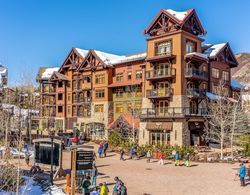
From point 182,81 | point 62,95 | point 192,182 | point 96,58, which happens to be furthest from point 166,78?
point 62,95

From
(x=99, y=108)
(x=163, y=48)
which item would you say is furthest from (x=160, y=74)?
(x=99, y=108)

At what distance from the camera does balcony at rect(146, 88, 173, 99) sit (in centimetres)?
4192

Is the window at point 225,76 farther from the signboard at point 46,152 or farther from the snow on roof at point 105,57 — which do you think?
the signboard at point 46,152

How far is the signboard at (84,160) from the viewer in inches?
766

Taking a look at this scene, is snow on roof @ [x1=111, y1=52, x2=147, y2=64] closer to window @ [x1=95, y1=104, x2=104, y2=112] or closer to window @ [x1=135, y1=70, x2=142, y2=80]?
window @ [x1=135, y1=70, x2=142, y2=80]

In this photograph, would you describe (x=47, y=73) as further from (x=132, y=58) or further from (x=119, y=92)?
(x=132, y=58)

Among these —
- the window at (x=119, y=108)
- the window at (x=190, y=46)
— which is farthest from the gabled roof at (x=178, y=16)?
the window at (x=119, y=108)

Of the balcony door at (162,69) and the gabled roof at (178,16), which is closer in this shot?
the gabled roof at (178,16)

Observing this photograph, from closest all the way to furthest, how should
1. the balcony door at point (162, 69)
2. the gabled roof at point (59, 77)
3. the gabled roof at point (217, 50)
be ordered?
1. the balcony door at point (162, 69)
2. the gabled roof at point (217, 50)
3. the gabled roof at point (59, 77)

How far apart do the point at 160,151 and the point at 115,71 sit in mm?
23785

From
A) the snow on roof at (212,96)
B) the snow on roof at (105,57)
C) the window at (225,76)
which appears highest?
the snow on roof at (105,57)

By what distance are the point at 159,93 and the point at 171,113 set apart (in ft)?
12.0

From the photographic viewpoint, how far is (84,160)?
19750 mm

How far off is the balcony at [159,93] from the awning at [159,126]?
372 cm
